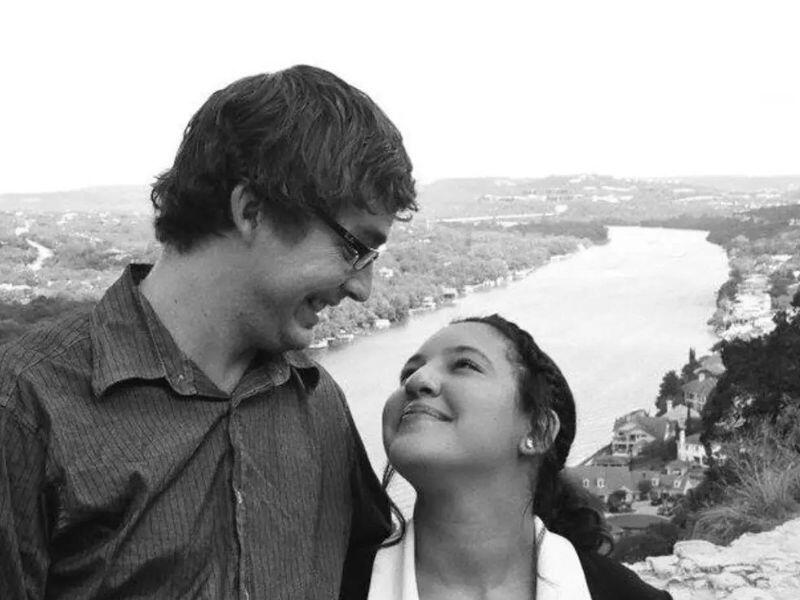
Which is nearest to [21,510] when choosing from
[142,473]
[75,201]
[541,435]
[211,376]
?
[142,473]

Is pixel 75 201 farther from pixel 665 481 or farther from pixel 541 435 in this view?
pixel 541 435

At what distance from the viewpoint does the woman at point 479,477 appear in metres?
1.32

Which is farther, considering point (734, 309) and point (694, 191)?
point (694, 191)

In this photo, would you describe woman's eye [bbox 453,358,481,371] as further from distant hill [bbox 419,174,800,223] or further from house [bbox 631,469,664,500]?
distant hill [bbox 419,174,800,223]

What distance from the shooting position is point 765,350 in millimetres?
12391

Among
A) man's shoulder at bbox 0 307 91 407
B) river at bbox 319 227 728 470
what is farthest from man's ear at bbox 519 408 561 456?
river at bbox 319 227 728 470

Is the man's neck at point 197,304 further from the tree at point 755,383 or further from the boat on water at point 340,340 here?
the boat on water at point 340,340

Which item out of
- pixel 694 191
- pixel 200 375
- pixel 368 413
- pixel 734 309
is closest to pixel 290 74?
pixel 200 375

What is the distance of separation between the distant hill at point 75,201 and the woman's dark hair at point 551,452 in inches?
1010

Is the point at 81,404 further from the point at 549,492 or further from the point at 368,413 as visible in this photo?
the point at 368,413

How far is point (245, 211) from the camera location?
3.66 feet

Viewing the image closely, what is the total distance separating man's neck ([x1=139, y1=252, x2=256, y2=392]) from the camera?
1133mm

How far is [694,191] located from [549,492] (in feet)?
229

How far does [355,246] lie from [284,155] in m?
0.15
